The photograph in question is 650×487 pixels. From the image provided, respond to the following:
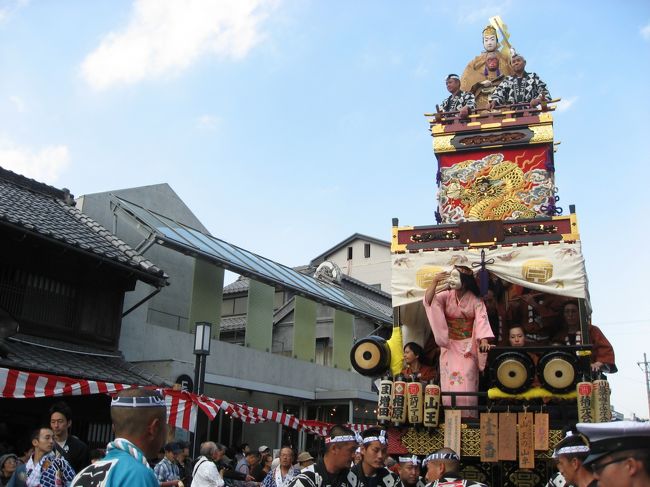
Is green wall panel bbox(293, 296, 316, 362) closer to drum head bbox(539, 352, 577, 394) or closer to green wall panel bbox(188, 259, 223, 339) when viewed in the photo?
green wall panel bbox(188, 259, 223, 339)

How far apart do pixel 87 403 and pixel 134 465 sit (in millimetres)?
10000

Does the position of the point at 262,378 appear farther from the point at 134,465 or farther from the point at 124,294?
the point at 134,465

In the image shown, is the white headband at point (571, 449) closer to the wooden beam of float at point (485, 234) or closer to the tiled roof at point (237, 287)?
the wooden beam of float at point (485, 234)

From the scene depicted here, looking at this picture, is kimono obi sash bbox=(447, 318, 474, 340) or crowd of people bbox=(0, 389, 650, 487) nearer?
crowd of people bbox=(0, 389, 650, 487)

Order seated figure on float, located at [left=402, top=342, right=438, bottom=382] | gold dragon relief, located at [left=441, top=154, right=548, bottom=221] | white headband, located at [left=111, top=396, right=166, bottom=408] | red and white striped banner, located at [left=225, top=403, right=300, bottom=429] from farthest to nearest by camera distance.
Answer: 1. gold dragon relief, located at [left=441, top=154, right=548, bottom=221]
2. red and white striped banner, located at [left=225, top=403, right=300, bottom=429]
3. seated figure on float, located at [left=402, top=342, right=438, bottom=382]
4. white headband, located at [left=111, top=396, right=166, bottom=408]

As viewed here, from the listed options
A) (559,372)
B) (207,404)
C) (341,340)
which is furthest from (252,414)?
(341,340)

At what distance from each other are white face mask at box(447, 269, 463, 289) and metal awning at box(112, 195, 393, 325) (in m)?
7.13

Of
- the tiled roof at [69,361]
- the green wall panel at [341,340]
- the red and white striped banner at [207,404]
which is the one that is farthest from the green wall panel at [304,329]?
the red and white striped banner at [207,404]

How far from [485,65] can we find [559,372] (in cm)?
673

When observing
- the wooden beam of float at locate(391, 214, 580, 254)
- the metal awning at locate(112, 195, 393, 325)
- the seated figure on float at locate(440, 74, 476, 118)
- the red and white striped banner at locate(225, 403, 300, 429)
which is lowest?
the red and white striped banner at locate(225, 403, 300, 429)

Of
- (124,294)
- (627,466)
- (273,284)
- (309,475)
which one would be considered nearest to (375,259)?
(273,284)

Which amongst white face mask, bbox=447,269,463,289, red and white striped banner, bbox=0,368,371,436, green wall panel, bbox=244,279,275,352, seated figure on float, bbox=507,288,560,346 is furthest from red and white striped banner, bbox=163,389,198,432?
green wall panel, bbox=244,279,275,352

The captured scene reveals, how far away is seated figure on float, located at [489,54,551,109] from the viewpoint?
Result: 12148 millimetres

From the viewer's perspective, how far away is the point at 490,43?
1353 cm
